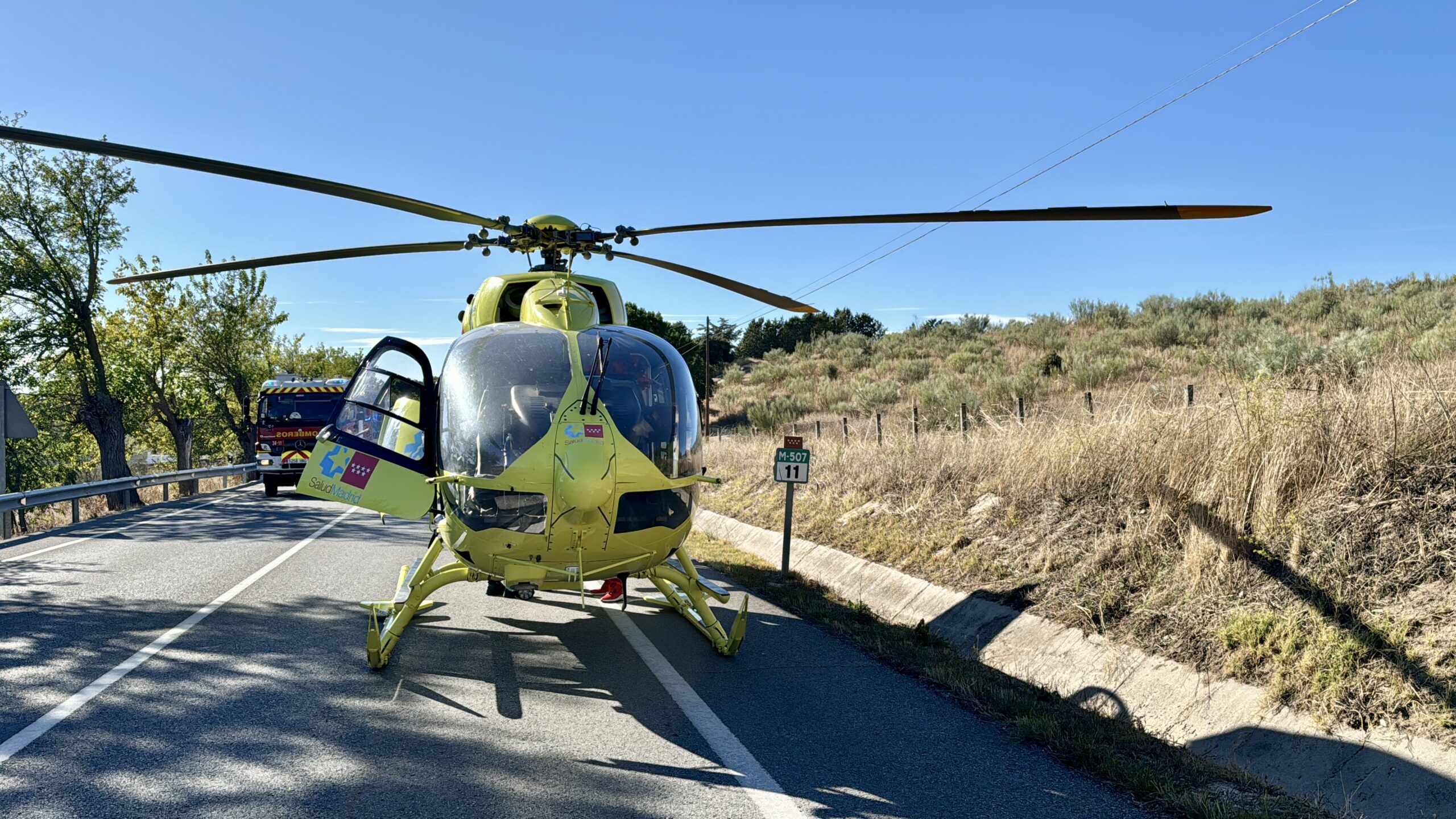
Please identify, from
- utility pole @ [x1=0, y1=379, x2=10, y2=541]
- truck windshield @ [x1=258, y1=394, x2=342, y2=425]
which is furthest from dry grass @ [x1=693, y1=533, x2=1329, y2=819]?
truck windshield @ [x1=258, y1=394, x2=342, y2=425]

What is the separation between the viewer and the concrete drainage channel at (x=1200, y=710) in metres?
4.12

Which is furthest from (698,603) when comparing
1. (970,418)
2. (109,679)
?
(970,418)

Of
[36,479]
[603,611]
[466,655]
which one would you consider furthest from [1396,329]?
[36,479]

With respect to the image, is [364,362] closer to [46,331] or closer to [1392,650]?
[1392,650]

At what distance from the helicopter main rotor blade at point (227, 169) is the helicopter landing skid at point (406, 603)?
2.41 m

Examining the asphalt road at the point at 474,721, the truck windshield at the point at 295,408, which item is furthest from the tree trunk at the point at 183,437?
the asphalt road at the point at 474,721

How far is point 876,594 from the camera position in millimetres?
9523

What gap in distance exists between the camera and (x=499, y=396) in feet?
19.1

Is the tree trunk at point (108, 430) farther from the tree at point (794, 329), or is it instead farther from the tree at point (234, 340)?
the tree at point (794, 329)

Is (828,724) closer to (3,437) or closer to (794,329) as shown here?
(3,437)

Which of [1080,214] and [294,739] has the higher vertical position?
[1080,214]

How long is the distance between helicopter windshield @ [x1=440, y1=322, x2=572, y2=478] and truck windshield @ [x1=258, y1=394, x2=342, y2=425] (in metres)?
19.1

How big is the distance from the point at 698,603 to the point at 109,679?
12.8 ft

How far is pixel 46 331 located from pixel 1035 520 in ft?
93.2
